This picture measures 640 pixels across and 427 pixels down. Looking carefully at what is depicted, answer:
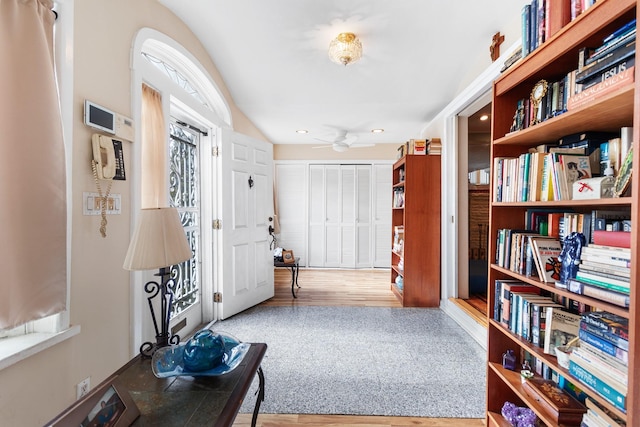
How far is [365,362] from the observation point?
2.23 meters

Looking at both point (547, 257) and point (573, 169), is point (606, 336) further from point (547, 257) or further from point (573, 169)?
point (573, 169)

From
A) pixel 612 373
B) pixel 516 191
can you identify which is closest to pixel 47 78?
pixel 516 191

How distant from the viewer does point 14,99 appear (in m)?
1.05

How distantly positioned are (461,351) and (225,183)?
2763 millimetres

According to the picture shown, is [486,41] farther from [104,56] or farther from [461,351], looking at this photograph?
[104,56]

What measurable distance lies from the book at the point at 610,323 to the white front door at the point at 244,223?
9.23 ft

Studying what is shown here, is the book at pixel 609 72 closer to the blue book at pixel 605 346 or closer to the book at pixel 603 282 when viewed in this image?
the book at pixel 603 282

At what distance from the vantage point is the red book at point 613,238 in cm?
92

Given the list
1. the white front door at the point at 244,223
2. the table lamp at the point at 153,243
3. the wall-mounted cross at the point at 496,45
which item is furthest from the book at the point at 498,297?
the white front door at the point at 244,223

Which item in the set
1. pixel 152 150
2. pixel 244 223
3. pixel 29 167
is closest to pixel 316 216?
pixel 244 223

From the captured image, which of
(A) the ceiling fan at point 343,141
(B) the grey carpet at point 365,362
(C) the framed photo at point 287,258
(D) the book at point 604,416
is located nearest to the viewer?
(D) the book at point 604,416

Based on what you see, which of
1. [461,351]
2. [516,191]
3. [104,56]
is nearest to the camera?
[516,191]

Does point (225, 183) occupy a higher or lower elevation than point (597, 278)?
higher

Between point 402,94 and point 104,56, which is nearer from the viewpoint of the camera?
point 104,56
